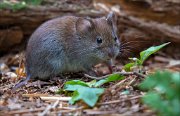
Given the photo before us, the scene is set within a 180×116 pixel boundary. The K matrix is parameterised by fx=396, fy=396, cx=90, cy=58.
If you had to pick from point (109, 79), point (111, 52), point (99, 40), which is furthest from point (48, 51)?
point (109, 79)

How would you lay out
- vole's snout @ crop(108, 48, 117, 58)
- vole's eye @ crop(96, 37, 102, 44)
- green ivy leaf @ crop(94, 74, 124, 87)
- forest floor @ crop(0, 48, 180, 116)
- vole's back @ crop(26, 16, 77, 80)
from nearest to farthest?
forest floor @ crop(0, 48, 180, 116)
green ivy leaf @ crop(94, 74, 124, 87)
vole's snout @ crop(108, 48, 117, 58)
vole's eye @ crop(96, 37, 102, 44)
vole's back @ crop(26, 16, 77, 80)

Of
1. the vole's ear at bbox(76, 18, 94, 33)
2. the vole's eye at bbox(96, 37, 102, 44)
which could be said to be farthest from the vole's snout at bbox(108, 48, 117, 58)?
the vole's ear at bbox(76, 18, 94, 33)

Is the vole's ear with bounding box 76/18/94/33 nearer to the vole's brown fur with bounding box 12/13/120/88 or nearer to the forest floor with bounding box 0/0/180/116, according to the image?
the vole's brown fur with bounding box 12/13/120/88

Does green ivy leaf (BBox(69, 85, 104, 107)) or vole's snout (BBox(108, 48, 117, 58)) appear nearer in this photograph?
green ivy leaf (BBox(69, 85, 104, 107))

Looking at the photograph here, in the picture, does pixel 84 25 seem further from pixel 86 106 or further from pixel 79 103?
pixel 86 106

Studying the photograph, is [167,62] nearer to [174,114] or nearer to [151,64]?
[151,64]

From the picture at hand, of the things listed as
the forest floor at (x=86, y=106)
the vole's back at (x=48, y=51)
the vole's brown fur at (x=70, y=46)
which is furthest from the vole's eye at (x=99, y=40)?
the forest floor at (x=86, y=106)

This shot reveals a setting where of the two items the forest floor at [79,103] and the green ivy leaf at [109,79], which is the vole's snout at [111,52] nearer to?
the forest floor at [79,103]

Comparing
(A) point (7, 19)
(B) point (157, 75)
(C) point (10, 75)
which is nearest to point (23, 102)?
(B) point (157, 75)
